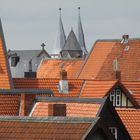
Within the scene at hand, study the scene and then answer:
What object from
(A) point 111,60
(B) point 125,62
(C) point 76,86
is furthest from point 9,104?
(A) point 111,60

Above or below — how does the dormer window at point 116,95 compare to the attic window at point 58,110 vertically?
above

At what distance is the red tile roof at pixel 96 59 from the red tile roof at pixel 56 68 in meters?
6.13

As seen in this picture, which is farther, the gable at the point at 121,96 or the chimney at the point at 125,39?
the chimney at the point at 125,39

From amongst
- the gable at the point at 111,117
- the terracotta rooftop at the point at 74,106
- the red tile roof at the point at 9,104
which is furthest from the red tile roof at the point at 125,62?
the gable at the point at 111,117

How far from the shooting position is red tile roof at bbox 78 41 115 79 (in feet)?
270

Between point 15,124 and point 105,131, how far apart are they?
3.18 m

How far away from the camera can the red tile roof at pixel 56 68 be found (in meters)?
94.3

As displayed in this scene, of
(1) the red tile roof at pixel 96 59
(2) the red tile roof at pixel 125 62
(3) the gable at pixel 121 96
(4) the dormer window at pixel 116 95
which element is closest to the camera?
(4) the dormer window at pixel 116 95

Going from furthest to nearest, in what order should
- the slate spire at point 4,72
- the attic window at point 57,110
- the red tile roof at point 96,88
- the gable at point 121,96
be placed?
the red tile roof at point 96,88, the gable at point 121,96, the slate spire at point 4,72, the attic window at point 57,110

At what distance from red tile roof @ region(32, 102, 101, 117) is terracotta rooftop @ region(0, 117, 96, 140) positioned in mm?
8753

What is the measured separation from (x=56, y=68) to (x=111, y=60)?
51.6 feet

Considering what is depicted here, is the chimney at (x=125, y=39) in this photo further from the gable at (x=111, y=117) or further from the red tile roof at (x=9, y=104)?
the gable at (x=111, y=117)

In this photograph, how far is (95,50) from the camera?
283 ft

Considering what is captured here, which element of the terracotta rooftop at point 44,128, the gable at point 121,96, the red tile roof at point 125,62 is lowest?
the terracotta rooftop at point 44,128
